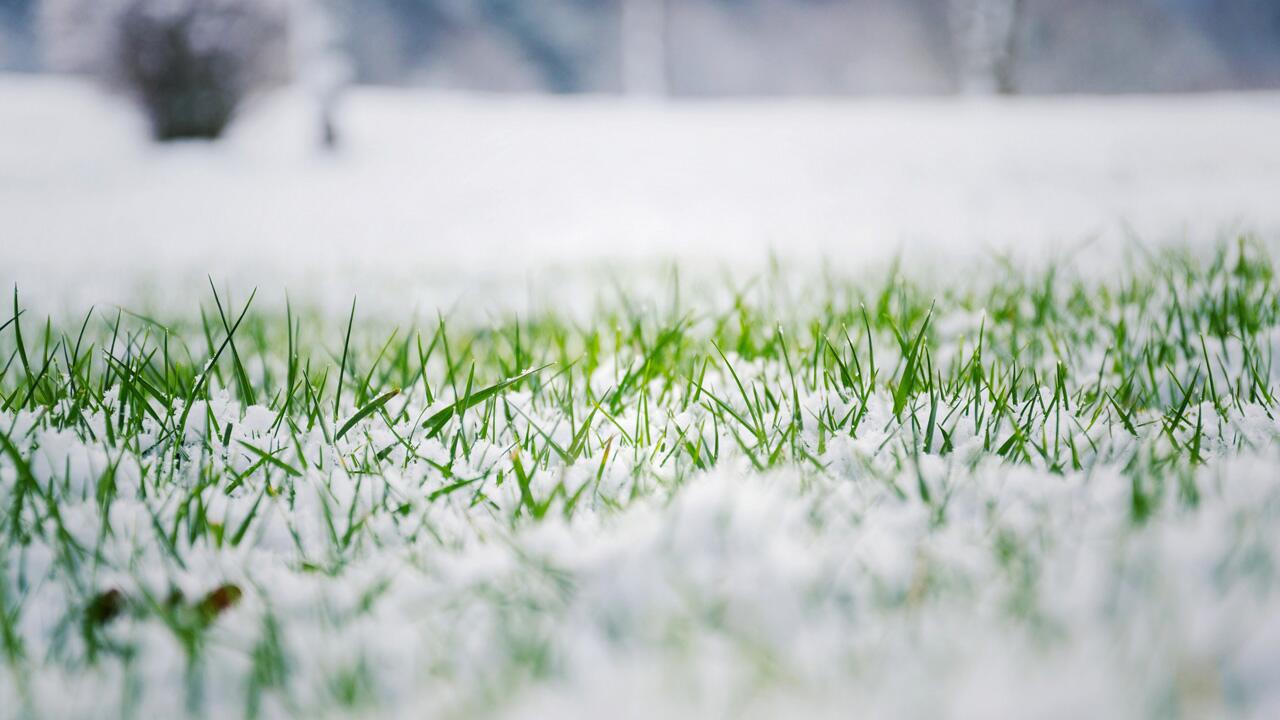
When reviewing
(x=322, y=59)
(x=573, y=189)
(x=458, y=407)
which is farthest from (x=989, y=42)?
(x=458, y=407)

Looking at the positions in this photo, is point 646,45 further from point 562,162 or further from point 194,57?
point 194,57

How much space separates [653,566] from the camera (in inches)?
28.3

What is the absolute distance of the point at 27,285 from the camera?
14.8 feet

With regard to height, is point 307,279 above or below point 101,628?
above

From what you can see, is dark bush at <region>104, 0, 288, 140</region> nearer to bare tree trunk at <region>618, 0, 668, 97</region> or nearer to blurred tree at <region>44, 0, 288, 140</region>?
blurred tree at <region>44, 0, 288, 140</region>

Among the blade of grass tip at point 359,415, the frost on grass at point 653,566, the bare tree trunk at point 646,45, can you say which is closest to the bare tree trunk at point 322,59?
the bare tree trunk at point 646,45

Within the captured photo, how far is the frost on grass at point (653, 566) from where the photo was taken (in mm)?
576

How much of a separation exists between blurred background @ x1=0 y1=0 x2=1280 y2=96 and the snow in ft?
14.8

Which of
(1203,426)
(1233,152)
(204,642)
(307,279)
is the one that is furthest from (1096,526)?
(1233,152)

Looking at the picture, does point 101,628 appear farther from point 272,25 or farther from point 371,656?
point 272,25

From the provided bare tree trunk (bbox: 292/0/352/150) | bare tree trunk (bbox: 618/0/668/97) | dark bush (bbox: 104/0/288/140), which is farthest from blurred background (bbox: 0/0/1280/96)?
bare tree trunk (bbox: 292/0/352/150)

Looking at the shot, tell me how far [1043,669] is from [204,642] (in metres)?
0.68

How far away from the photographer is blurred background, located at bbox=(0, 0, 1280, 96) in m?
19.6

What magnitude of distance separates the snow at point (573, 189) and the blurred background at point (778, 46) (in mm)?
4510
